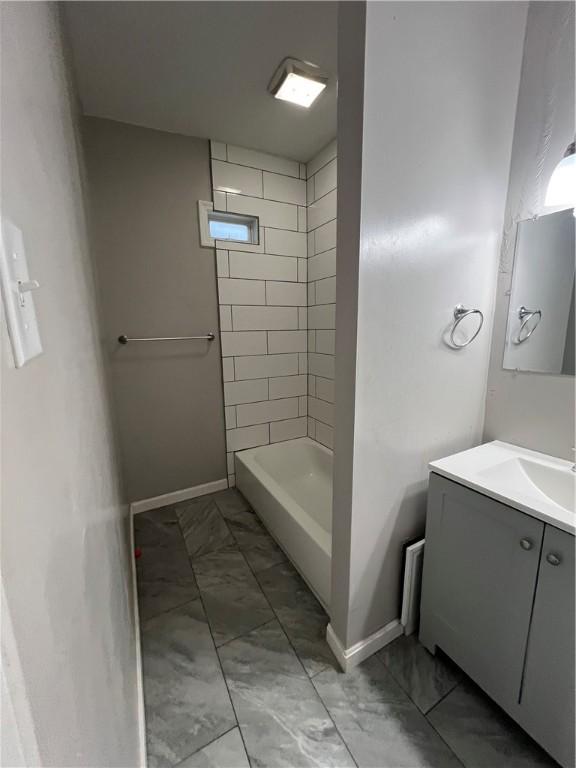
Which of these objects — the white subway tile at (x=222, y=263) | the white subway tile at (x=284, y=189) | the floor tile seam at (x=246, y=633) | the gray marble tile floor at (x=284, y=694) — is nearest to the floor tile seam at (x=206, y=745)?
the gray marble tile floor at (x=284, y=694)

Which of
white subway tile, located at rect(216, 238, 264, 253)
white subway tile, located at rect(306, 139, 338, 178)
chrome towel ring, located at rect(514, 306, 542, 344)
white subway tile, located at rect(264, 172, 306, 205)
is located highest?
white subway tile, located at rect(306, 139, 338, 178)

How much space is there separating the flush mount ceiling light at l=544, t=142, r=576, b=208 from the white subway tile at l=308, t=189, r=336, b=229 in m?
1.23

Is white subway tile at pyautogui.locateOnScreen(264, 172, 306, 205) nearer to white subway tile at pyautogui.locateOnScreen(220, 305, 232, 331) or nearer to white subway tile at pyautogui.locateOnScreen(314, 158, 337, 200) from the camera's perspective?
white subway tile at pyautogui.locateOnScreen(314, 158, 337, 200)

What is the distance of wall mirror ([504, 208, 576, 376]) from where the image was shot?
1136 mm

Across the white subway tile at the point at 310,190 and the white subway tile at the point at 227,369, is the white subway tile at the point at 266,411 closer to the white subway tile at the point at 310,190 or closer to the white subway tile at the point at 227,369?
the white subway tile at the point at 227,369

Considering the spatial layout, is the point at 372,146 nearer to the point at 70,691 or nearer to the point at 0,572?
the point at 0,572

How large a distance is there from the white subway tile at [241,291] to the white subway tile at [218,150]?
764mm

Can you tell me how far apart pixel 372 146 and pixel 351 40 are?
0.89ft

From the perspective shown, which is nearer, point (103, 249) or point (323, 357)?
point (103, 249)

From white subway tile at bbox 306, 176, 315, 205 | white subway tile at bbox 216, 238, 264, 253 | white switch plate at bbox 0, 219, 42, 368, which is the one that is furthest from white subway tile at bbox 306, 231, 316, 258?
white switch plate at bbox 0, 219, 42, 368

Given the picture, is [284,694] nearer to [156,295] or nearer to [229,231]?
[156,295]

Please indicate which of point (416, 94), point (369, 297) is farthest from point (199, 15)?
point (369, 297)

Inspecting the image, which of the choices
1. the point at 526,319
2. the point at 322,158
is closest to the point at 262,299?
the point at 322,158

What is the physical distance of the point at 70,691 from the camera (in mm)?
352
